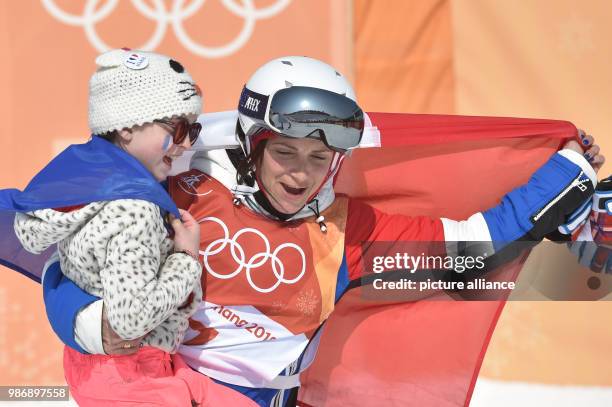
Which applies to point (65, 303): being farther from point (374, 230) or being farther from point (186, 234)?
point (374, 230)

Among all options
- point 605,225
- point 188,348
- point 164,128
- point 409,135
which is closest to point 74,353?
point 188,348

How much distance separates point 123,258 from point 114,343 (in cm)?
25

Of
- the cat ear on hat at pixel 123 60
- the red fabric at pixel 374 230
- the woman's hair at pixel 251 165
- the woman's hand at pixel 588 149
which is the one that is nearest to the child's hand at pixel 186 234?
the woman's hair at pixel 251 165

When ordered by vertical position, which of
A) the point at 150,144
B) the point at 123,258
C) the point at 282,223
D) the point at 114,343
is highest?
the point at 150,144

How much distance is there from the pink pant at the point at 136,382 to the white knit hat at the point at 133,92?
57 centimetres

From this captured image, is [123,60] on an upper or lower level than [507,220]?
upper

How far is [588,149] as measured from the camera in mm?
2744

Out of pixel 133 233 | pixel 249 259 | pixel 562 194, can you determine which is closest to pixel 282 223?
pixel 249 259

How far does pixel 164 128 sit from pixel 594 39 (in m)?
2.28

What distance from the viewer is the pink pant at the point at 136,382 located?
7.23 feet

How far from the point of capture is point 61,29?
13.0 ft

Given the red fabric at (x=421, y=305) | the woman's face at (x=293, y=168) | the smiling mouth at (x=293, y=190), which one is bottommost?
the red fabric at (x=421, y=305)

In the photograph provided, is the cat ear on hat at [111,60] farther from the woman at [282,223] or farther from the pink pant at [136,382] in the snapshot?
the pink pant at [136,382]

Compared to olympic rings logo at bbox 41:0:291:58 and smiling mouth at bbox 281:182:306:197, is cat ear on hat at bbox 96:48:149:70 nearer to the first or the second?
smiling mouth at bbox 281:182:306:197
